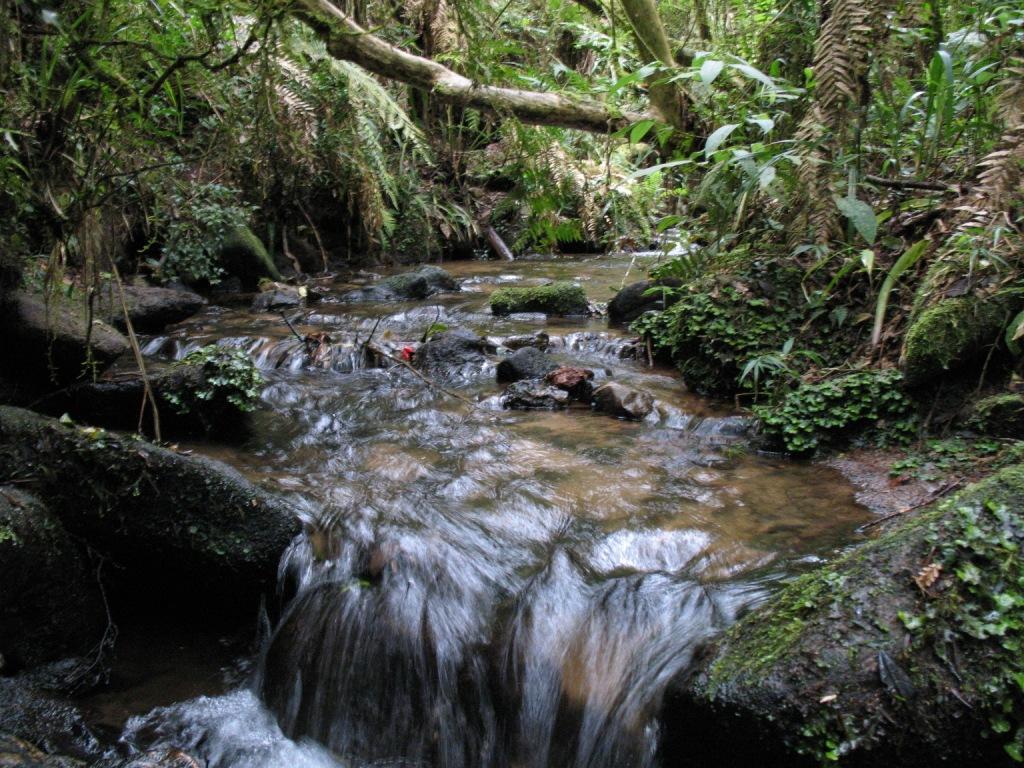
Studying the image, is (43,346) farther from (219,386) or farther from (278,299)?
(278,299)

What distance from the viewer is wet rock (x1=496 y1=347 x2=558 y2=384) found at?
5691mm

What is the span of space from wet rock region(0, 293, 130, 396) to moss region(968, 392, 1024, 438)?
197 inches

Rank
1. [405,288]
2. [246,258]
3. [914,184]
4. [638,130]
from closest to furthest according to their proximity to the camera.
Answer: [638,130]
[914,184]
[405,288]
[246,258]

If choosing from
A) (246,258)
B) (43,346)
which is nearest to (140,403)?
(43,346)

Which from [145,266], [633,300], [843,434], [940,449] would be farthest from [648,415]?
[145,266]

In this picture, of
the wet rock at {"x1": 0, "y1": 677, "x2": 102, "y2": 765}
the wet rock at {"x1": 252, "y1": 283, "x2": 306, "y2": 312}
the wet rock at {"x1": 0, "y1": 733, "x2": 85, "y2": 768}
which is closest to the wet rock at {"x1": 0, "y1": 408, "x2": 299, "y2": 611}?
the wet rock at {"x1": 0, "y1": 677, "x2": 102, "y2": 765}

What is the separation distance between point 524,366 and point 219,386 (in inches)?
93.8

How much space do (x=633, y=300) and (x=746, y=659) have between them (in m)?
5.31

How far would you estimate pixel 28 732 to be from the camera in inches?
90.2

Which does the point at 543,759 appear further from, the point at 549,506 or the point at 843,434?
the point at 843,434

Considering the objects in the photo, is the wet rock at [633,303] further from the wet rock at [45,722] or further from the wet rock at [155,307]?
the wet rock at [45,722]

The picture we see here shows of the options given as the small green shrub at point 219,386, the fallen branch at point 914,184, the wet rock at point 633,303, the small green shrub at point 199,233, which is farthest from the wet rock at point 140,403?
the small green shrub at point 199,233

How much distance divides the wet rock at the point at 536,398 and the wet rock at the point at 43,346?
108 inches

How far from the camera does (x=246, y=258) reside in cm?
962
